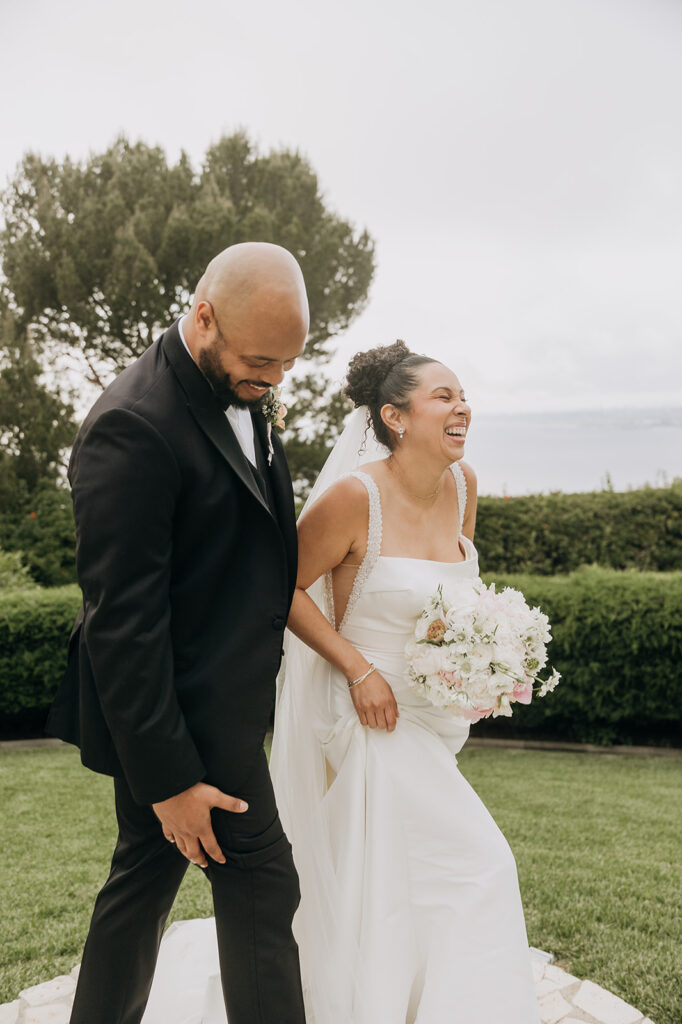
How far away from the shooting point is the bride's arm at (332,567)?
2494 millimetres

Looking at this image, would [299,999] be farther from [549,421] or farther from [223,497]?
[549,421]

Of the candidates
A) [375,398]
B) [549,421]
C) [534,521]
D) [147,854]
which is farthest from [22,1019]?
[549,421]

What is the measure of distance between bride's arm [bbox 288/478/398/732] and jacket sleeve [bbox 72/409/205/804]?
32.3 inches

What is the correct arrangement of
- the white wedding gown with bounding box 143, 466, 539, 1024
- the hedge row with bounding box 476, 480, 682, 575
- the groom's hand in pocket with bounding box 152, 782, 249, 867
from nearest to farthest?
the groom's hand in pocket with bounding box 152, 782, 249, 867 < the white wedding gown with bounding box 143, 466, 539, 1024 < the hedge row with bounding box 476, 480, 682, 575

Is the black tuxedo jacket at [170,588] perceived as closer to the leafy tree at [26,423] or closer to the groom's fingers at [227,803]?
the groom's fingers at [227,803]

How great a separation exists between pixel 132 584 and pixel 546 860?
10.9 feet

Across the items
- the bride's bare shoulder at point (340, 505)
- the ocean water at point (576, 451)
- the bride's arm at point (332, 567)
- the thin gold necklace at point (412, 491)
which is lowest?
the bride's arm at point (332, 567)

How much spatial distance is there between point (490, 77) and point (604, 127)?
1716 millimetres

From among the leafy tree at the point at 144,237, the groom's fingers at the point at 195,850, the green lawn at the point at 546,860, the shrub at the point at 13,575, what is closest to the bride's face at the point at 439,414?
the groom's fingers at the point at 195,850

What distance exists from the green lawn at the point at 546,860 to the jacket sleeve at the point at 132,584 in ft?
5.75

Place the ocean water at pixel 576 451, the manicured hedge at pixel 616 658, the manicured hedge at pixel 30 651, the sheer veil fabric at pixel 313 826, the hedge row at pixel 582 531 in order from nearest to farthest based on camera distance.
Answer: the sheer veil fabric at pixel 313 826 < the manicured hedge at pixel 616 658 < the manicured hedge at pixel 30 651 < the hedge row at pixel 582 531 < the ocean water at pixel 576 451

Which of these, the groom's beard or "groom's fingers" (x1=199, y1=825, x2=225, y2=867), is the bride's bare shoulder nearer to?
the groom's beard

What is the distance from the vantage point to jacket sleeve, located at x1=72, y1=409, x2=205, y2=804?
5.42 feet

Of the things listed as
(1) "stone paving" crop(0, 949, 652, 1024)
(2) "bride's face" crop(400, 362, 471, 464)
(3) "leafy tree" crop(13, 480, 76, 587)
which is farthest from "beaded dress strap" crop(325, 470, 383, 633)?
(3) "leafy tree" crop(13, 480, 76, 587)
